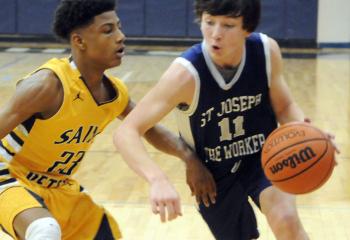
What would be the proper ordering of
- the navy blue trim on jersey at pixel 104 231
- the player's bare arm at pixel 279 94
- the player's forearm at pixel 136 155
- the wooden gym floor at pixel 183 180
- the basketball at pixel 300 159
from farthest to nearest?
1. the wooden gym floor at pixel 183 180
2. the navy blue trim on jersey at pixel 104 231
3. the player's bare arm at pixel 279 94
4. the basketball at pixel 300 159
5. the player's forearm at pixel 136 155

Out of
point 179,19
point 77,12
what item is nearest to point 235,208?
point 77,12

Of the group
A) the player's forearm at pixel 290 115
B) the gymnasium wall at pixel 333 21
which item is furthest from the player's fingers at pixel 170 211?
the gymnasium wall at pixel 333 21

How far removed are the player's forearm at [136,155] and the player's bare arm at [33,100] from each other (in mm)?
474

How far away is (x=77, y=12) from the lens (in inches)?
132

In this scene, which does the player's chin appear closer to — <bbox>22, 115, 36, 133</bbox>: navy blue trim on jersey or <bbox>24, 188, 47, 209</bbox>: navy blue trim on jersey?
<bbox>22, 115, 36, 133</bbox>: navy blue trim on jersey

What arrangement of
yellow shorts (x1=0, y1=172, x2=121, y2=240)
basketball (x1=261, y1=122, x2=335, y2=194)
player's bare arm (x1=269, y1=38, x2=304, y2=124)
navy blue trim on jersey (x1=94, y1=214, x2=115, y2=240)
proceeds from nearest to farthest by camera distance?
basketball (x1=261, y1=122, x2=335, y2=194), yellow shorts (x1=0, y1=172, x2=121, y2=240), player's bare arm (x1=269, y1=38, x2=304, y2=124), navy blue trim on jersey (x1=94, y1=214, x2=115, y2=240)

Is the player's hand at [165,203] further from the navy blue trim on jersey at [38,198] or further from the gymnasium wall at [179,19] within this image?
the gymnasium wall at [179,19]

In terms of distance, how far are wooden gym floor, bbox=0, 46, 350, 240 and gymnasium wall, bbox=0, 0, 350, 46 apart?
2955 mm

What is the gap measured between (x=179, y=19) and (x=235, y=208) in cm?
1125

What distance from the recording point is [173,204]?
2.53 metres

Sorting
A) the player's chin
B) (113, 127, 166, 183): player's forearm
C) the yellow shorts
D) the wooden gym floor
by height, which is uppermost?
the player's chin

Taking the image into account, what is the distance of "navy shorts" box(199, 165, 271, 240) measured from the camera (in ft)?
11.0

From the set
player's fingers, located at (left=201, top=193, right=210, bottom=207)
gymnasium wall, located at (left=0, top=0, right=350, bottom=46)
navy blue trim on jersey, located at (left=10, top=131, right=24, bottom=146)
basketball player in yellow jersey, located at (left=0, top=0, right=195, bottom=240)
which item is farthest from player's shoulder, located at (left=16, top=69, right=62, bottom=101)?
gymnasium wall, located at (left=0, top=0, right=350, bottom=46)

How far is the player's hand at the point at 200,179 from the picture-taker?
3.30 metres
